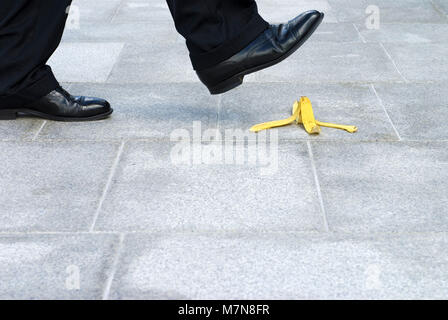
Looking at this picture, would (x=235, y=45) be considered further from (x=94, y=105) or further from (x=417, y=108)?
(x=417, y=108)

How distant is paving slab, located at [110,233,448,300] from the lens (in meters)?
1.93

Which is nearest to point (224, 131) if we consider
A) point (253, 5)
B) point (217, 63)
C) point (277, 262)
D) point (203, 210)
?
point (217, 63)

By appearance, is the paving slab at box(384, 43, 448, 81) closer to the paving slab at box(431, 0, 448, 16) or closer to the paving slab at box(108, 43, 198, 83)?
the paving slab at box(431, 0, 448, 16)

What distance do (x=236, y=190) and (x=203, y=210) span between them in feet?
0.62

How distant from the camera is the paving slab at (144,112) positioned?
3.08 meters

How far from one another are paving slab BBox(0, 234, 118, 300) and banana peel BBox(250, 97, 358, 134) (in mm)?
1060

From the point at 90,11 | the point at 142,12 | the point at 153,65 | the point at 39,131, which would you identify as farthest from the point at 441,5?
the point at 39,131

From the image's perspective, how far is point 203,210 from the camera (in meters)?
2.39

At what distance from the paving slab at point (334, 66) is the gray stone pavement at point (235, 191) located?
2 centimetres

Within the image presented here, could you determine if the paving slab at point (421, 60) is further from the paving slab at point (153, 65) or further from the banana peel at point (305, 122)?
the paving slab at point (153, 65)

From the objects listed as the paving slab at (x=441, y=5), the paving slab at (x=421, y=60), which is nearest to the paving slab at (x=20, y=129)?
the paving slab at (x=421, y=60)
